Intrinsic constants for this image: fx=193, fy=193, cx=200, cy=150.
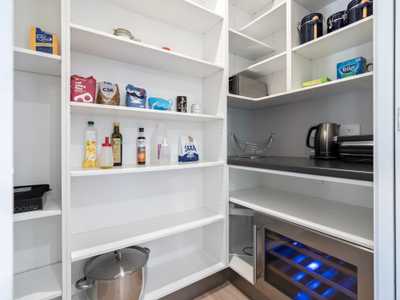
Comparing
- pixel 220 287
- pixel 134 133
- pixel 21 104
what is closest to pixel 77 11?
pixel 21 104

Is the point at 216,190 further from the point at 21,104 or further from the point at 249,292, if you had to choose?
the point at 21,104

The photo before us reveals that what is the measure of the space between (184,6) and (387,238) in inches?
63.4

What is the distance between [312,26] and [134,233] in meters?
1.77

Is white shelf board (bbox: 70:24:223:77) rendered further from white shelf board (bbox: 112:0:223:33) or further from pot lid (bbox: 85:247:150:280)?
pot lid (bbox: 85:247:150:280)

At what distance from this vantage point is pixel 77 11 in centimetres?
115

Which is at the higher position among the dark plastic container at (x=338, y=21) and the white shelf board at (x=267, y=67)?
the dark plastic container at (x=338, y=21)

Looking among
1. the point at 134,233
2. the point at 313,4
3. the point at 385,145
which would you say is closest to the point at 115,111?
the point at 134,233

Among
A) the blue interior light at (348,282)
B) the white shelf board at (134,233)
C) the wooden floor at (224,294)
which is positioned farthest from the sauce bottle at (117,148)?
the blue interior light at (348,282)

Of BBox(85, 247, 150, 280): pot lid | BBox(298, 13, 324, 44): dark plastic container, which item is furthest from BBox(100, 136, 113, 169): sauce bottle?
BBox(298, 13, 324, 44): dark plastic container

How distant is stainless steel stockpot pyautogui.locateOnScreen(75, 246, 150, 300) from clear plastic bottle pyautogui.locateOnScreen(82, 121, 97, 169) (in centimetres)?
54

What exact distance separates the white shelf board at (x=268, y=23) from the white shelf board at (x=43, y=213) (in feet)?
6.21

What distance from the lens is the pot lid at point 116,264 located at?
3.29 feet

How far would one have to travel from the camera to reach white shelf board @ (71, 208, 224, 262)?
3.27 feet

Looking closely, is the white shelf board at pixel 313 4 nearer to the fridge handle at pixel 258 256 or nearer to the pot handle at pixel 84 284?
the fridge handle at pixel 258 256
